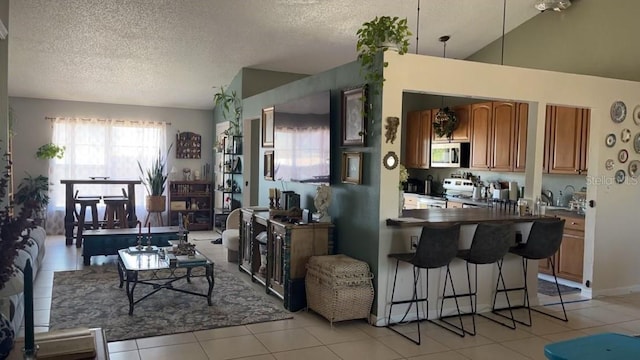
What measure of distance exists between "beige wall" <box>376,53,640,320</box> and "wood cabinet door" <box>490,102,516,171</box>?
52.4 inches

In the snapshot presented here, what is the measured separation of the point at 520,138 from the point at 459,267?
265 cm

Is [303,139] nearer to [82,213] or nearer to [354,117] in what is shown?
[354,117]

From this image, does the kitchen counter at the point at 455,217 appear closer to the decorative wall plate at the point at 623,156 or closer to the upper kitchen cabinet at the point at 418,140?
the decorative wall plate at the point at 623,156

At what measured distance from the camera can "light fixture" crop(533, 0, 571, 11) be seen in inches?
239

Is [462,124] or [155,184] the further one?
[155,184]

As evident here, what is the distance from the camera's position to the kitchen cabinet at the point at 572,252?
18.0 feet

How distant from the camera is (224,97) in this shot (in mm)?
7949

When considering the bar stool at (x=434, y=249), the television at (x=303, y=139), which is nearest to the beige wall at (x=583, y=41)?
the bar stool at (x=434, y=249)

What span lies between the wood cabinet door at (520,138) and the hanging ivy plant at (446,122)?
1.20 m

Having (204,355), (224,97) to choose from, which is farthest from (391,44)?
(224,97)

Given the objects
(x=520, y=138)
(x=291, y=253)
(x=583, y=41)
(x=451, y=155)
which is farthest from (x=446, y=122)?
(x=291, y=253)

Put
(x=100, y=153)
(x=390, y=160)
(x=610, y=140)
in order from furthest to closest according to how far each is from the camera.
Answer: (x=100, y=153)
(x=610, y=140)
(x=390, y=160)

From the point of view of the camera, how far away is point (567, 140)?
5.89 metres

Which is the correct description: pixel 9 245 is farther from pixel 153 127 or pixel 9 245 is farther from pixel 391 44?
pixel 153 127
